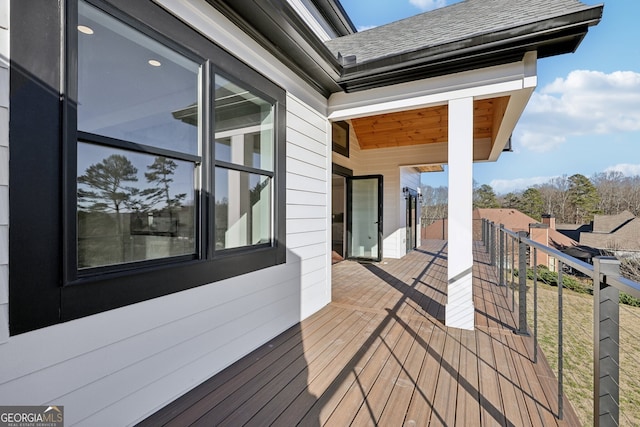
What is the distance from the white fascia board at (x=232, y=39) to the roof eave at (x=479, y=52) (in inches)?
26.4

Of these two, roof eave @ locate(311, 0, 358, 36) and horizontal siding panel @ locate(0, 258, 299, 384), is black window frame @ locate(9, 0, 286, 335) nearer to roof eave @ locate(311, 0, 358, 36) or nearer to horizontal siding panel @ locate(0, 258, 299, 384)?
horizontal siding panel @ locate(0, 258, 299, 384)

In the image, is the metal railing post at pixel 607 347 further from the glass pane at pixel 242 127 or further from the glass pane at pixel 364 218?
the glass pane at pixel 364 218

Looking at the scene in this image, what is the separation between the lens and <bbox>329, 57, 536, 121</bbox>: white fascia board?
287 cm

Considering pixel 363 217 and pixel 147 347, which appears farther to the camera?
pixel 363 217

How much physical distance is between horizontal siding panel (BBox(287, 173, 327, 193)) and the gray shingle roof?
1.45 m

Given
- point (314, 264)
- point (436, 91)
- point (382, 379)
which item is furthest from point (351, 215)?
point (382, 379)

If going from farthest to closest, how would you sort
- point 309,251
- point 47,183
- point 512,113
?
point 512,113 < point 309,251 < point 47,183

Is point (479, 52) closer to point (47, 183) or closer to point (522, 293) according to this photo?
point (522, 293)

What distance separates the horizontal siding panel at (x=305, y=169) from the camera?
3145mm

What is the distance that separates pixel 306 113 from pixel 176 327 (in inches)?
101

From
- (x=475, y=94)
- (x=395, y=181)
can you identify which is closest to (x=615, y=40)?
(x=395, y=181)

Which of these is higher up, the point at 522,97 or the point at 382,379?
the point at 522,97

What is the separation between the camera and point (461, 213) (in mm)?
A: 3070

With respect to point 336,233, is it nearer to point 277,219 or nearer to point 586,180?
point 277,219
